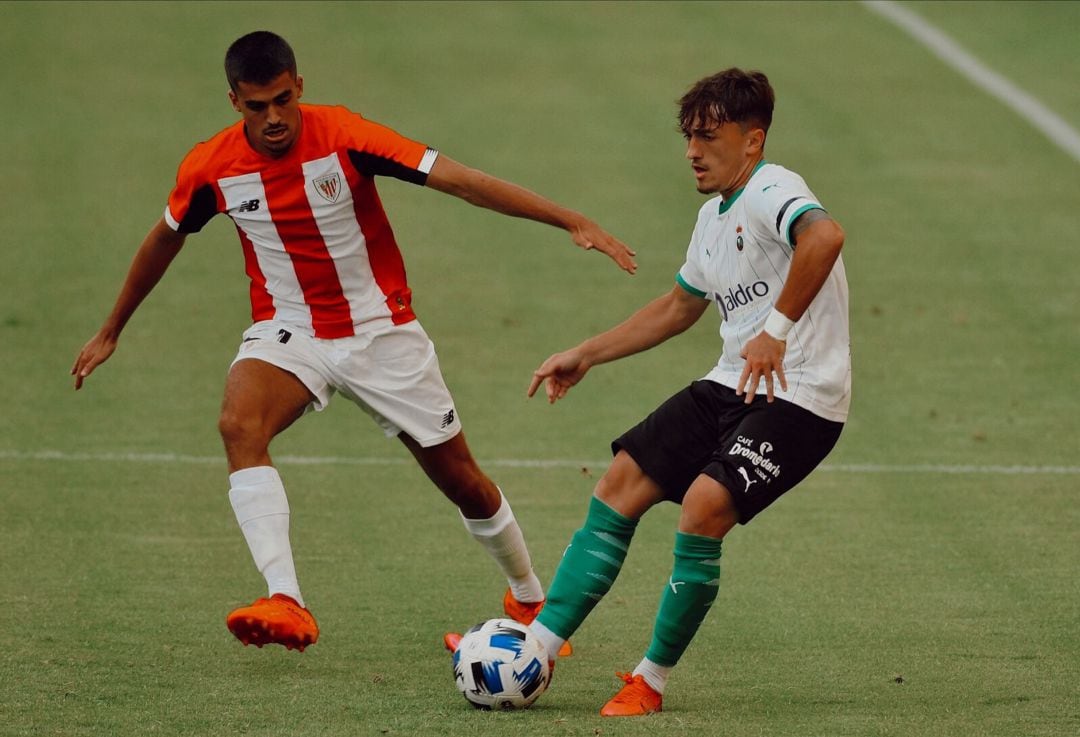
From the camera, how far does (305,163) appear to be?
20.8 ft

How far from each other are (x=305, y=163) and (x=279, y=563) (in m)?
1.52

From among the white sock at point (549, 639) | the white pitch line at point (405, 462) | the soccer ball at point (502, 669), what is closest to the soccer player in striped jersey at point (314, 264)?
the soccer ball at point (502, 669)

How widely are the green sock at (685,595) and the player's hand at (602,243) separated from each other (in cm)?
95

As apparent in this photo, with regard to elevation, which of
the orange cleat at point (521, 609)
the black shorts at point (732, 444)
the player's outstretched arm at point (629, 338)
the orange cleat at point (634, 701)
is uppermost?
the player's outstretched arm at point (629, 338)

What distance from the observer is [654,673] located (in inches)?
→ 228

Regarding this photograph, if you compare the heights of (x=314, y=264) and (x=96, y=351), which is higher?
(x=314, y=264)

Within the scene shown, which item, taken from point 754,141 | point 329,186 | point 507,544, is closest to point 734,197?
point 754,141

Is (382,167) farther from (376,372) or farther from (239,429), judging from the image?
(239,429)

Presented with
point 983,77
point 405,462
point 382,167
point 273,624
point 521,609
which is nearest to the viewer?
point 273,624

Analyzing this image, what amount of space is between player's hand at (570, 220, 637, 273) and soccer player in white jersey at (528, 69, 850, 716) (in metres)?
0.32

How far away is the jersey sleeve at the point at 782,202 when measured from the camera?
18.2 ft

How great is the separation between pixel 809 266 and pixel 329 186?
1941mm

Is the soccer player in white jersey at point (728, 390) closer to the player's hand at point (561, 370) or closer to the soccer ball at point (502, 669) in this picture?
the player's hand at point (561, 370)

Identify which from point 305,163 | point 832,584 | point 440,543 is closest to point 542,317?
point 440,543
